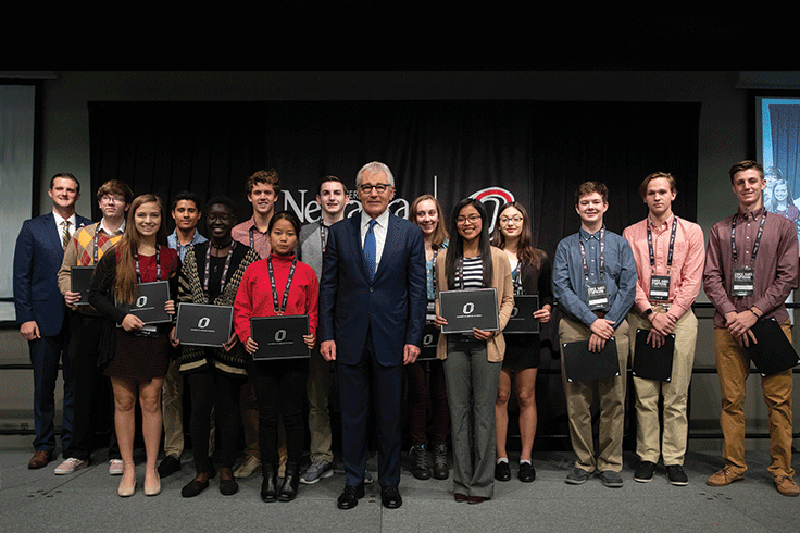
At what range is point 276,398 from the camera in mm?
3133

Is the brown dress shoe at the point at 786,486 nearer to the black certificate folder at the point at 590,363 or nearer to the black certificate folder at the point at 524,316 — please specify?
the black certificate folder at the point at 590,363

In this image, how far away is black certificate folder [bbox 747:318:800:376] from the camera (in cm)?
336

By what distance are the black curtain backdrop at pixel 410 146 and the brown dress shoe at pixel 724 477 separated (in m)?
1.98

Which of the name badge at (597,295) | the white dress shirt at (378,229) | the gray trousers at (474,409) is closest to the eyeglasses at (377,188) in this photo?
the white dress shirt at (378,229)

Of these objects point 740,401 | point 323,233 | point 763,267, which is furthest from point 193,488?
point 763,267

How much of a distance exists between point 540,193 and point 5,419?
4.94 meters

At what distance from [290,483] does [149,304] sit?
4.21 feet

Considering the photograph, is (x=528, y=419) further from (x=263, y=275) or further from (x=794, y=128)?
(x=794, y=128)

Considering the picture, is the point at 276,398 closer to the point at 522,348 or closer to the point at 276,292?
the point at 276,292

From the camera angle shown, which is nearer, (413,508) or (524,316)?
(413,508)

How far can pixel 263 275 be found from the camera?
3.12 metres

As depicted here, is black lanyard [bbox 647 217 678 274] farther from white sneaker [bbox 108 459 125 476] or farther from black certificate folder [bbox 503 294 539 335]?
white sneaker [bbox 108 459 125 476]

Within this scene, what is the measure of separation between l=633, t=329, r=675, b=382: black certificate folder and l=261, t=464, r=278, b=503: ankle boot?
2.29 meters

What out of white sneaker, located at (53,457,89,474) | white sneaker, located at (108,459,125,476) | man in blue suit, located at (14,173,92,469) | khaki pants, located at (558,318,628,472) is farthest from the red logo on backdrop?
white sneaker, located at (53,457,89,474)
